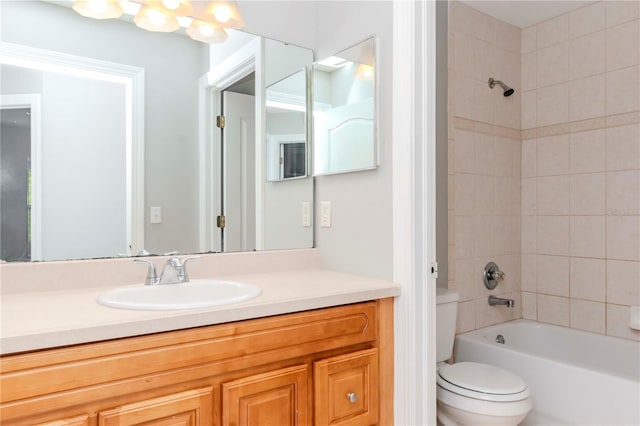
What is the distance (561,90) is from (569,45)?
277 millimetres

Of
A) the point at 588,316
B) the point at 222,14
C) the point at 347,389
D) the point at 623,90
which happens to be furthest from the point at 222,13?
the point at 588,316

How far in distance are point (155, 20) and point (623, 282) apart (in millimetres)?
2727

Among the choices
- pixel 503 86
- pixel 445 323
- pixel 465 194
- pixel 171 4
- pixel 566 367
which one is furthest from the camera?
pixel 503 86

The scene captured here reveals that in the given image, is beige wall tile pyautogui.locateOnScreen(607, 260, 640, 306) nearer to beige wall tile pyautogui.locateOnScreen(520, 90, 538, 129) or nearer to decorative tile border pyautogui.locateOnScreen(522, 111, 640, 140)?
decorative tile border pyautogui.locateOnScreen(522, 111, 640, 140)

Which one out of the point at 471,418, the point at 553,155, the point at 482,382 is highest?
the point at 553,155

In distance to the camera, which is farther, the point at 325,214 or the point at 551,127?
the point at 551,127

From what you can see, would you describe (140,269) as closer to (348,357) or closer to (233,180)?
(233,180)

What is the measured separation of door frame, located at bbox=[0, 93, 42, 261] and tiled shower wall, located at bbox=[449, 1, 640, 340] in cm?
197

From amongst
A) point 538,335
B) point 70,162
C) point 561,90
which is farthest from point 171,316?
point 561,90

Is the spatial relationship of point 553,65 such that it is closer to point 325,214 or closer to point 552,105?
point 552,105

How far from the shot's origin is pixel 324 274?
67.9 inches

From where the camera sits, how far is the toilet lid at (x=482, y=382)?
1.67 meters

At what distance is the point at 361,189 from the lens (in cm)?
167

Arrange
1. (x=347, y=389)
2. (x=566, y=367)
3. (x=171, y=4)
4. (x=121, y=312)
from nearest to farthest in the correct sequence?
(x=121, y=312) → (x=347, y=389) → (x=171, y=4) → (x=566, y=367)
